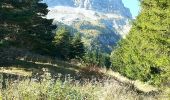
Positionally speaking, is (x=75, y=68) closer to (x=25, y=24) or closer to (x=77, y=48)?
(x=25, y=24)

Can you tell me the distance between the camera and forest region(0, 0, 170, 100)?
990cm

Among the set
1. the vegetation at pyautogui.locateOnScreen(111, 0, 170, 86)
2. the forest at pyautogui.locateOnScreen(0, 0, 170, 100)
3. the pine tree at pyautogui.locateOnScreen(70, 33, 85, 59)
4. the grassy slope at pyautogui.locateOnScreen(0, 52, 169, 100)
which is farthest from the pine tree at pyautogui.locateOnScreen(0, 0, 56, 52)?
the pine tree at pyautogui.locateOnScreen(70, 33, 85, 59)

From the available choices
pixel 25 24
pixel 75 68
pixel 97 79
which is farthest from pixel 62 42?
pixel 97 79

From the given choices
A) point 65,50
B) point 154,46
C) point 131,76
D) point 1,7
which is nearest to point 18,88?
point 1,7

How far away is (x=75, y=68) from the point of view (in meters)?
31.6

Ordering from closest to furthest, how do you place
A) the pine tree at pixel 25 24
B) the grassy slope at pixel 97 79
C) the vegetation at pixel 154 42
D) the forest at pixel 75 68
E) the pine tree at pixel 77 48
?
1. the forest at pixel 75 68
2. the grassy slope at pixel 97 79
3. the pine tree at pixel 25 24
4. the vegetation at pixel 154 42
5. the pine tree at pixel 77 48

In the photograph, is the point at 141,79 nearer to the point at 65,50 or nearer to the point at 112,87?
the point at 112,87

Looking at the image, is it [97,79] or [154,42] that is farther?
[154,42]

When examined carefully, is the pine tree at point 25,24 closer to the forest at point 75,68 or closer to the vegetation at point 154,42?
the forest at point 75,68

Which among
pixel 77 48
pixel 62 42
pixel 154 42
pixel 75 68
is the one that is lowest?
pixel 77 48

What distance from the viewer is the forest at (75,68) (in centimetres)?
990

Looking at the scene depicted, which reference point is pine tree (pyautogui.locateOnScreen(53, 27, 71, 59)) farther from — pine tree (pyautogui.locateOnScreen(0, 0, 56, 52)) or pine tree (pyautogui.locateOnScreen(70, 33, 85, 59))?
pine tree (pyautogui.locateOnScreen(0, 0, 56, 52))

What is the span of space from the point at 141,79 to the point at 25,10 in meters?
14.4

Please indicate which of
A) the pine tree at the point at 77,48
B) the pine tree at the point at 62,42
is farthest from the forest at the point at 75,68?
the pine tree at the point at 77,48
